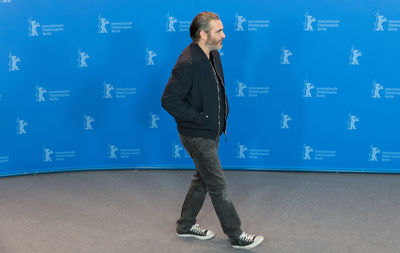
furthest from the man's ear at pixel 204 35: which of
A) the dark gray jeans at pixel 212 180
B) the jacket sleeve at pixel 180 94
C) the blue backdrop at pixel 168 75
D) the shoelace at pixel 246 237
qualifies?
the blue backdrop at pixel 168 75

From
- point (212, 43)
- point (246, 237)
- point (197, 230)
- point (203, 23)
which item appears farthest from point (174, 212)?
point (203, 23)

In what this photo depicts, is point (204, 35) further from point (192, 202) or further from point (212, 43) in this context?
point (192, 202)

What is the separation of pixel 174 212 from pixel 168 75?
1363mm

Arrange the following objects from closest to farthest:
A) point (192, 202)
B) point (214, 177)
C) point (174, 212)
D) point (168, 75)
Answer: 1. point (214, 177)
2. point (192, 202)
3. point (174, 212)
4. point (168, 75)

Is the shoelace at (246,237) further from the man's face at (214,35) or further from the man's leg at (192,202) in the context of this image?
the man's face at (214,35)

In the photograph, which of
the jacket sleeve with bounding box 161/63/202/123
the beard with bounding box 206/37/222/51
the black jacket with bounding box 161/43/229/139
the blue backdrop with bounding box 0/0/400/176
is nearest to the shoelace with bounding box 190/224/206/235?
the black jacket with bounding box 161/43/229/139

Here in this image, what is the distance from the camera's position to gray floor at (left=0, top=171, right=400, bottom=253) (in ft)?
9.95

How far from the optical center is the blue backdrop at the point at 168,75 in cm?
406

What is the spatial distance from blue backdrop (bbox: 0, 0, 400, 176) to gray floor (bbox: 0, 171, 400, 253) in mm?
216

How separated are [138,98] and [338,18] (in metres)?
1.99

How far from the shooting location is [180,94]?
267 centimetres

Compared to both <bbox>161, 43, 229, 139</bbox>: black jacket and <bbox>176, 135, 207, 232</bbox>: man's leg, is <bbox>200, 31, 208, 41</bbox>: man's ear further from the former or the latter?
<bbox>176, 135, 207, 232</bbox>: man's leg

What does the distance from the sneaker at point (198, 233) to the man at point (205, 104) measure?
8.8 inches

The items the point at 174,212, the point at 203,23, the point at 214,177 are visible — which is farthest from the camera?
the point at 174,212
